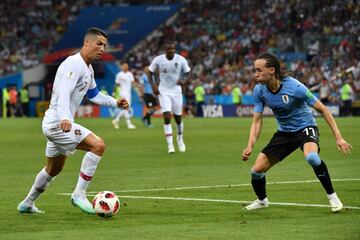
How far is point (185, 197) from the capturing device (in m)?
14.5

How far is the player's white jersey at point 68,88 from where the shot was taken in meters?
12.0

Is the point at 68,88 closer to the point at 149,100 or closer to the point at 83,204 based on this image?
the point at 83,204

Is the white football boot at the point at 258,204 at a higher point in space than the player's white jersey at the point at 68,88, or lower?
lower

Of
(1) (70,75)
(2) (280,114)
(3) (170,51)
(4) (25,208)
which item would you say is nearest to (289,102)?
(2) (280,114)

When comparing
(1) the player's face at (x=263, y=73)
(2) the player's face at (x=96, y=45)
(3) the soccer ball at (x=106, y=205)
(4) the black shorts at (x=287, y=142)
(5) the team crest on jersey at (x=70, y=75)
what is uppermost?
(2) the player's face at (x=96, y=45)

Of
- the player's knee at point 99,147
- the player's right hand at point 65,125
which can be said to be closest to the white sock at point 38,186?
the player's knee at point 99,147

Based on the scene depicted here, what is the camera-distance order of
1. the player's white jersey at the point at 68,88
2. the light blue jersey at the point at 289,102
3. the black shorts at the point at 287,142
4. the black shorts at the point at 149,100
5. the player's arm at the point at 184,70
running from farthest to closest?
the black shorts at the point at 149,100, the player's arm at the point at 184,70, the black shorts at the point at 287,142, the light blue jersey at the point at 289,102, the player's white jersey at the point at 68,88

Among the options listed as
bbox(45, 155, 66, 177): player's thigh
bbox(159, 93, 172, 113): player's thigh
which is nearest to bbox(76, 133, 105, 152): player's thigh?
bbox(45, 155, 66, 177): player's thigh

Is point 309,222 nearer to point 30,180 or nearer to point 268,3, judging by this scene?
point 30,180

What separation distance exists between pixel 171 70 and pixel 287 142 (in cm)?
1254

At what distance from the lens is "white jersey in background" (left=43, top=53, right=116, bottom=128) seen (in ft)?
39.5

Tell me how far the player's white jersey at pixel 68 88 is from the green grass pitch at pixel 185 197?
51.6 inches

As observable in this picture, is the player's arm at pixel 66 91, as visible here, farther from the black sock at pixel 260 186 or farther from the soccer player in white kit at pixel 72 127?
the black sock at pixel 260 186

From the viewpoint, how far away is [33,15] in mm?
71375
